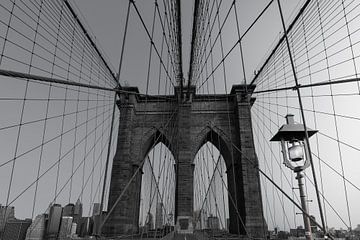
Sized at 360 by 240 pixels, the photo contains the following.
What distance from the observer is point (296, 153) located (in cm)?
303

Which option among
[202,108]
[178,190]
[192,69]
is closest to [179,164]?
[178,190]

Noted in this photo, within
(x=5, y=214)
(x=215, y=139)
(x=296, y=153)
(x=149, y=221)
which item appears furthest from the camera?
(x=215, y=139)

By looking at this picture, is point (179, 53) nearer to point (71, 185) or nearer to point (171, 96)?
point (171, 96)

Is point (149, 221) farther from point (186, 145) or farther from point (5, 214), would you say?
point (5, 214)

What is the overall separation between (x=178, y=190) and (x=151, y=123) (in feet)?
15.6

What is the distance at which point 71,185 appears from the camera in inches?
256

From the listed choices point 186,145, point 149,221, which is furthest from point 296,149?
point 186,145

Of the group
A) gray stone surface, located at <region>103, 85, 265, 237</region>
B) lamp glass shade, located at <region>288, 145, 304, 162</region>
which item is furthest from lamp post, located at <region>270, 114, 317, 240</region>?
gray stone surface, located at <region>103, 85, 265, 237</region>

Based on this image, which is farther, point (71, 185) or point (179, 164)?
point (179, 164)

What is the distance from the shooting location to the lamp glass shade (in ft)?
9.92

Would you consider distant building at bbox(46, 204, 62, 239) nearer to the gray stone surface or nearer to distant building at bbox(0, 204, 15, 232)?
distant building at bbox(0, 204, 15, 232)

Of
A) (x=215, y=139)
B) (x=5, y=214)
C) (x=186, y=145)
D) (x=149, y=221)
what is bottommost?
(x=149, y=221)

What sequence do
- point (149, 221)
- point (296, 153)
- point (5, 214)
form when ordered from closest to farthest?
point (296, 153) < point (5, 214) < point (149, 221)

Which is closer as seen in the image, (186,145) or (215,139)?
(186,145)
